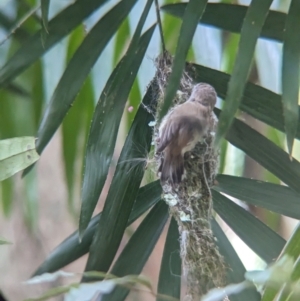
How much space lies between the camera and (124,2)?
73 cm

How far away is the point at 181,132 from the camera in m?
0.61

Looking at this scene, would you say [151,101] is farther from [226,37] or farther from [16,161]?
[226,37]

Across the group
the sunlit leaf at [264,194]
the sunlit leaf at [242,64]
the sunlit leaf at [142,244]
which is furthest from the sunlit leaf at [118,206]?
the sunlit leaf at [242,64]

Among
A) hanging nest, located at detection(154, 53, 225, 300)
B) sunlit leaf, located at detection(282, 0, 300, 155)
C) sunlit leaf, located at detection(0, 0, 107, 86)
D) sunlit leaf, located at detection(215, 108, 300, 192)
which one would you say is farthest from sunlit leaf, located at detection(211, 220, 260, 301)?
sunlit leaf, located at detection(0, 0, 107, 86)

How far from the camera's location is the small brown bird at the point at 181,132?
0.61 meters

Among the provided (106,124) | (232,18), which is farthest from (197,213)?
(232,18)

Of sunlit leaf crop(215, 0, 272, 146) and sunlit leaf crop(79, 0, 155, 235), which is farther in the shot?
sunlit leaf crop(79, 0, 155, 235)

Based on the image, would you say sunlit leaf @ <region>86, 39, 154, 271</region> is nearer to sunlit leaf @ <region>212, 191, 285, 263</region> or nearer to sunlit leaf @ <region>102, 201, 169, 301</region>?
sunlit leaf @ <region>102, 201, 169, 301</region>

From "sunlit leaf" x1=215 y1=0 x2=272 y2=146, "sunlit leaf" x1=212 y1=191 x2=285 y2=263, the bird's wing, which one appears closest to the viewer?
"sunlit leaf" x1=215 y1=0 x2=272 y2=146

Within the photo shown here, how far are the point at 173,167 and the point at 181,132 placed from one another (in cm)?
6

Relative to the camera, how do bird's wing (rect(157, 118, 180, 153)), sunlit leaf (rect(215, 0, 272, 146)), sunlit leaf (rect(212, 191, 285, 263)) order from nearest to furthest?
sunlit leaf (rect(215, 0, 272, 146))
bird's wing (rect(157, 118, 180, 153))
sunlit leaf (rect(212, 191, 285, 263))

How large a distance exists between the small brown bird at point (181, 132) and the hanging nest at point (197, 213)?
25mm

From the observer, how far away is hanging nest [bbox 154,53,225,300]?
65 centimetres

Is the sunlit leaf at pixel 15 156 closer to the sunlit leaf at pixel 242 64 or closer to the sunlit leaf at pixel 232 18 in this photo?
the sunlit leaf at pixel 242 64
